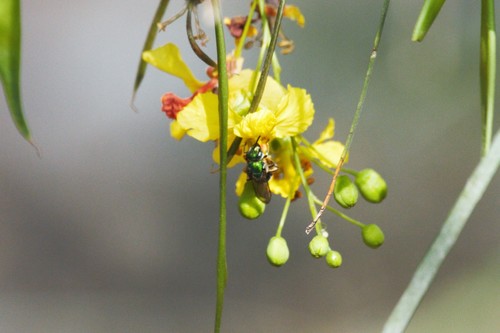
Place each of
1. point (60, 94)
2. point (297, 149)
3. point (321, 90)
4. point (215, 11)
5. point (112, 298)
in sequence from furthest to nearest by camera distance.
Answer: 1. point (60, 94)
2. point (321, 90)
3. point (112, 298)
4. point (297, 149)
5. point (215, 11)

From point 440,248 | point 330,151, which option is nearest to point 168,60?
point 330,151

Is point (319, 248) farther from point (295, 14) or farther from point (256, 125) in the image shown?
point (295, 14)

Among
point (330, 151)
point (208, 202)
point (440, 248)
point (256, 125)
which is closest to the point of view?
point (440, 248)

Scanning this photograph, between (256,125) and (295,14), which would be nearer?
(256,125)

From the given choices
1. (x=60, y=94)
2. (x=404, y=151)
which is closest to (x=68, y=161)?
(x=60, y=94)

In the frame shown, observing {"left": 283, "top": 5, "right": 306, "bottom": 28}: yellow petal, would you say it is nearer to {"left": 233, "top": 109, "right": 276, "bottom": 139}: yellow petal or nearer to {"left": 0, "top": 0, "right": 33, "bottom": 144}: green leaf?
{"left": 233, "top": 109, "right": 276, "bottom": 139}: yellow petal

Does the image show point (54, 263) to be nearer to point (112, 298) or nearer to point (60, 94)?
point (112, 298)
